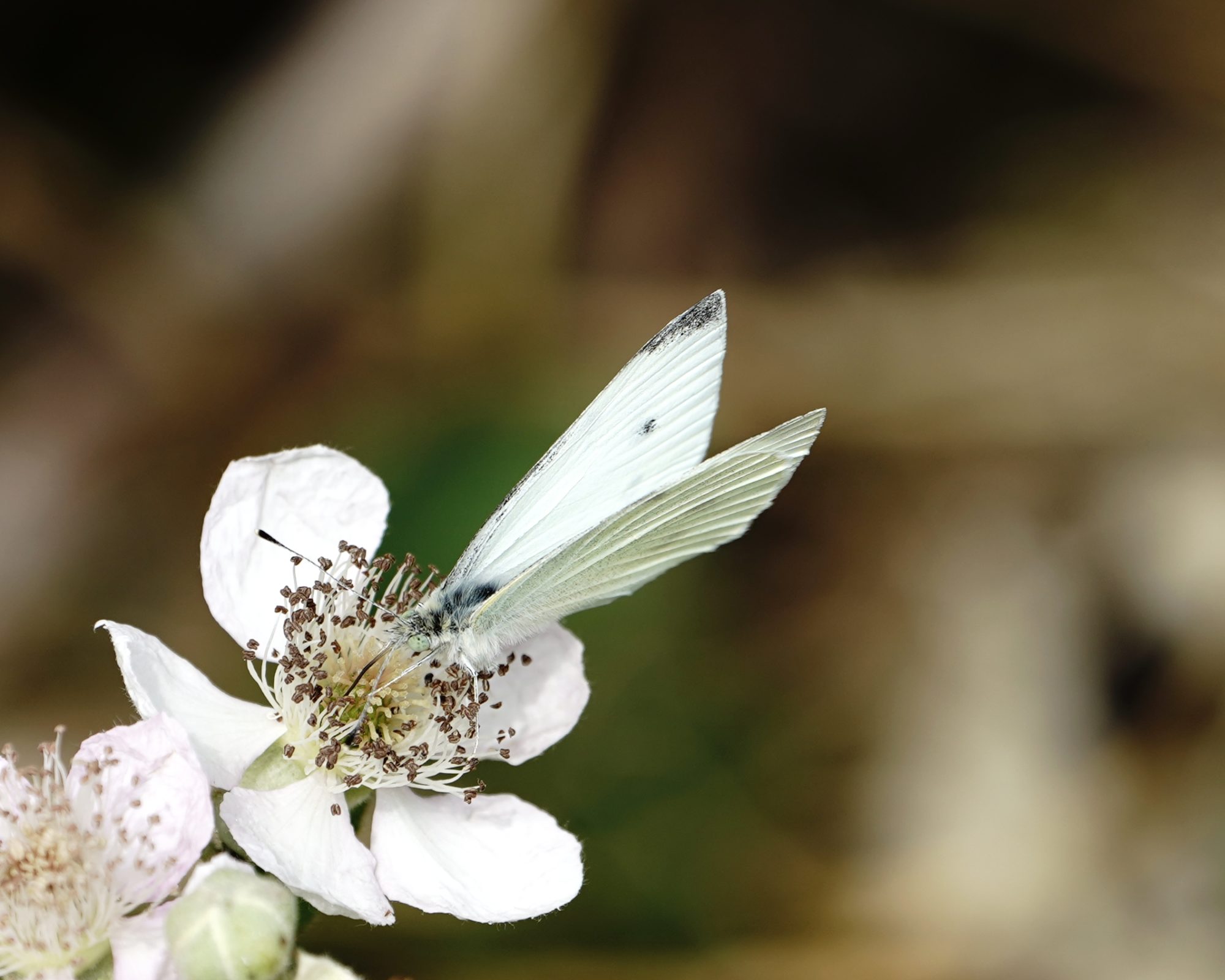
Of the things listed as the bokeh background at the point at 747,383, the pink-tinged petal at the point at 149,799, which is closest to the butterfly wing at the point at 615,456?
the pink-tinged petal at the point at 149,799

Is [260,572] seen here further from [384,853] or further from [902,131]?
[902,131]

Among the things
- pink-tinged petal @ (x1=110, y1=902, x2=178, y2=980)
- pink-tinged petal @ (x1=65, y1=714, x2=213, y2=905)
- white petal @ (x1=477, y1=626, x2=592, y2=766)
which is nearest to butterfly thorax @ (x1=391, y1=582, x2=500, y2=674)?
white petal @ (x1=477, y1=626, x2=592, y2=766)

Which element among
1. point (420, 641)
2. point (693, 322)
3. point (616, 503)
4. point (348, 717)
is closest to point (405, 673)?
→ point (420, 641)

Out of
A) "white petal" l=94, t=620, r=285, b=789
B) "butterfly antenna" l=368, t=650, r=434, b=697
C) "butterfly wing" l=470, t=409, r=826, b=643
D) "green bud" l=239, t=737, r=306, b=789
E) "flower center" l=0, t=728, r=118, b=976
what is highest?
"butterfly wing" l=470, t=409, r=826, b=643

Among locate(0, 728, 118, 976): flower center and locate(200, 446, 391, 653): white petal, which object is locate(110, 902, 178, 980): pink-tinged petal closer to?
locate(0, 728, 118, 976): flower center

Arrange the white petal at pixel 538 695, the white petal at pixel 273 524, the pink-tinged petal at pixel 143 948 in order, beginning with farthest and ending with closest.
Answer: the white petal at pixel 538 695
the white petal at pixel 273 524
the pink-tinged petal at pixel 143 948

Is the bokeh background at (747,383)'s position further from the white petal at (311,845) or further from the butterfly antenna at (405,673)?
the white petal at (311,845)

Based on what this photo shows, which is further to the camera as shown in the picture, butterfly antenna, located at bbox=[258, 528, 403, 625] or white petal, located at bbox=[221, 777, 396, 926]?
butterfly antenna, located at bbox=[258, 528, 403, 625]

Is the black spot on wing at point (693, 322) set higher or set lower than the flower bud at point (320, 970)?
higher

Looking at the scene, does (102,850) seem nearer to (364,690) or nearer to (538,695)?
(364,690)
